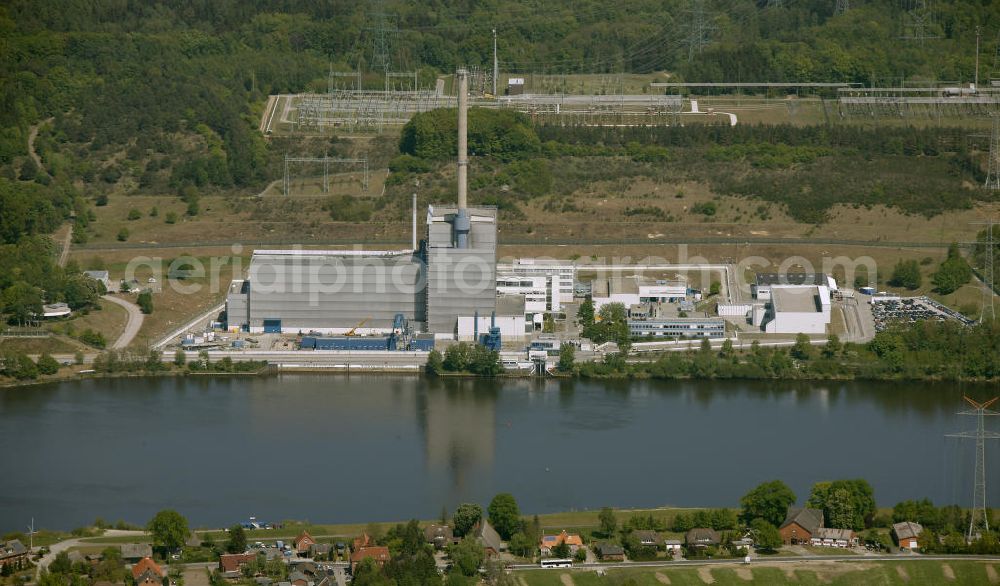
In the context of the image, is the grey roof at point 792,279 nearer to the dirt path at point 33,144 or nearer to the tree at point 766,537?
the tree at point 766,537

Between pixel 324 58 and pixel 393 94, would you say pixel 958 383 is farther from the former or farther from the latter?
pixel 324 58

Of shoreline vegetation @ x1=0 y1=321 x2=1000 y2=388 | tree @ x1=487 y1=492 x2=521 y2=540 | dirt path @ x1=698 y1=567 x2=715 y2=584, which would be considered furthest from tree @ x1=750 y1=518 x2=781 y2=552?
shoreline vegetation @ x1=0 y1=321 x2=1000 y2=388

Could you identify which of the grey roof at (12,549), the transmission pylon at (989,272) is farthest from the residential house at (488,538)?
the transmission pylon at (989,272)

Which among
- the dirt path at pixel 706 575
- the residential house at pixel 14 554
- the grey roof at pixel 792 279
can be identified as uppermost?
the grey roof at pixel 792 279

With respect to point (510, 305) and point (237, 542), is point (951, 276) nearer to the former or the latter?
point (510, 305)

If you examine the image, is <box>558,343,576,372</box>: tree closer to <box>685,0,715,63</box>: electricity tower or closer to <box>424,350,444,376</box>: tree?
<box>424,350,444,376</box>: tree

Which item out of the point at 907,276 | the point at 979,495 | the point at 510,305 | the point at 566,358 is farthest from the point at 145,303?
the point at 979,495
